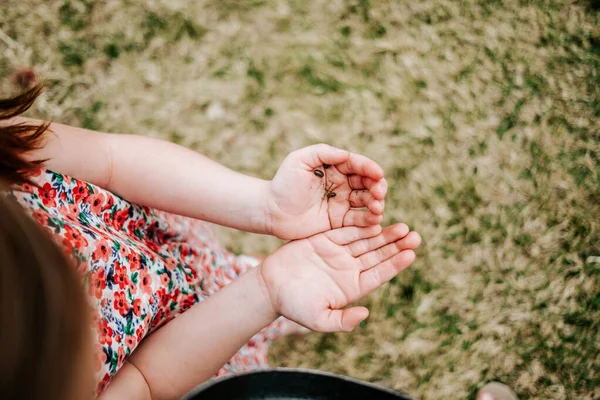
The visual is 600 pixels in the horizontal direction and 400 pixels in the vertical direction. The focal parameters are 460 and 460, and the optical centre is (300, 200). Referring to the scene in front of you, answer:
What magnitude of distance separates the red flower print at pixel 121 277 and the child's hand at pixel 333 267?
38cm

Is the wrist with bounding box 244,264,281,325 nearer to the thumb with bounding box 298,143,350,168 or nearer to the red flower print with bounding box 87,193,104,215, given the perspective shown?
the thumb with bounding box 298,143,350,168

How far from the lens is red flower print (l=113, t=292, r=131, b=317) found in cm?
122

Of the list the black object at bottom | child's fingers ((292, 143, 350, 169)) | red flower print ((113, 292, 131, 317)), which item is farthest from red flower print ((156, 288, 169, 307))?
child's fingers ((292, 143, 350, 169))

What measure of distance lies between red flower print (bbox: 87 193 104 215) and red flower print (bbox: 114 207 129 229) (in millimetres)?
63

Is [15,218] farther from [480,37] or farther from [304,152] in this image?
[480,37]

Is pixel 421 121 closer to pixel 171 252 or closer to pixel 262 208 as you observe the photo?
pixel 262 208

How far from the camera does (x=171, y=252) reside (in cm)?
153

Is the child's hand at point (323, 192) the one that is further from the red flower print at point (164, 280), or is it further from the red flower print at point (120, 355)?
the red flower print at point (120, 355)

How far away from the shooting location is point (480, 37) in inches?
90.2

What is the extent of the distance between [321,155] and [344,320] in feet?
1.50

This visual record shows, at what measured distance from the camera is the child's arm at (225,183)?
126cm

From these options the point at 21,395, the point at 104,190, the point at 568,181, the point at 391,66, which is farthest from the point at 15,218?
the point at 568,181

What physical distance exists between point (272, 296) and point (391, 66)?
57.6 inches

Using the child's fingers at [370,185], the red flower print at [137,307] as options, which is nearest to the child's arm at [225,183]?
the child's fingers at [370,185]
